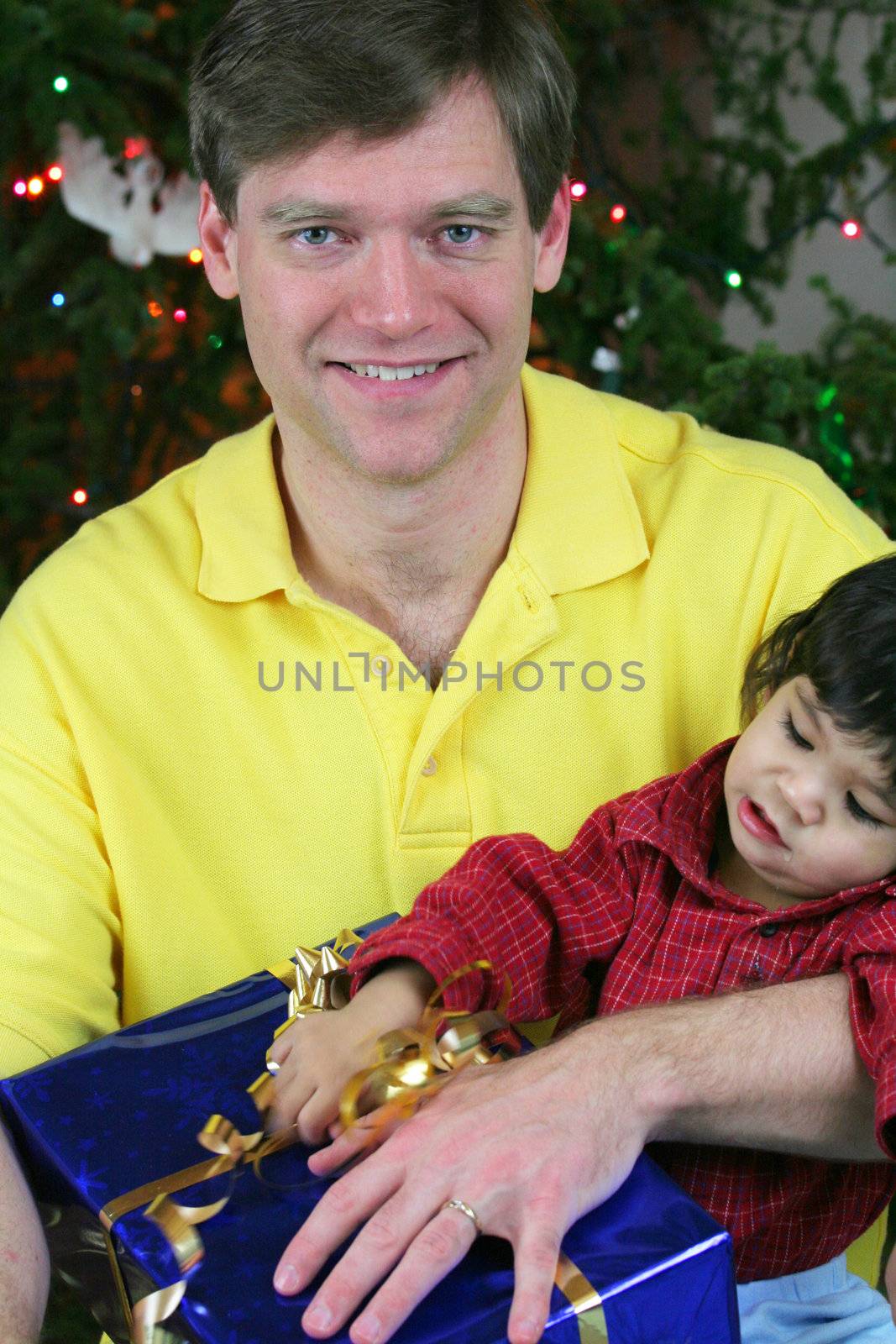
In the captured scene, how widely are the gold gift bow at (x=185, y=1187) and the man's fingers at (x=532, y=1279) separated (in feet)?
0.72

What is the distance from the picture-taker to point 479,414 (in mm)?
1553

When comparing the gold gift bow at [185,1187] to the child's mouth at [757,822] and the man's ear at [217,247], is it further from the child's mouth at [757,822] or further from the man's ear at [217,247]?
the man's ear at [217,247]

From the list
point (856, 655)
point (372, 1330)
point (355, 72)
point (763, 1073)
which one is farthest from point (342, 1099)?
point (355, 72)

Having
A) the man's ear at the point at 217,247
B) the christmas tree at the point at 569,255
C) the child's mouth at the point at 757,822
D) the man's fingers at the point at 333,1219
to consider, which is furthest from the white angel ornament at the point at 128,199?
the man's fingers at the point at 333,1219

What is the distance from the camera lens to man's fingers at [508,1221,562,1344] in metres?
0.91

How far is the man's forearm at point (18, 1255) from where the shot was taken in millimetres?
1172

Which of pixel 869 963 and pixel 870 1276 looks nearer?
pixel 869 963

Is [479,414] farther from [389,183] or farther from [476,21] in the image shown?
[476,21]

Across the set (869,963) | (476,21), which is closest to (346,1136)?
(869,963)

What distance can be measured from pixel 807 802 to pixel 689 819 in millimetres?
164

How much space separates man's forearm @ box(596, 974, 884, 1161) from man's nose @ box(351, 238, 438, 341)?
27.2 inches

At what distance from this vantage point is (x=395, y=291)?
144 cm

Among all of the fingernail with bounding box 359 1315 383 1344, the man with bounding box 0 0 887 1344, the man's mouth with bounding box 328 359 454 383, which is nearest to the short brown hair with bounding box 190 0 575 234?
the man with bounding box 0 0 887 1344

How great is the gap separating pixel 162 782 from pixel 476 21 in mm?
816
